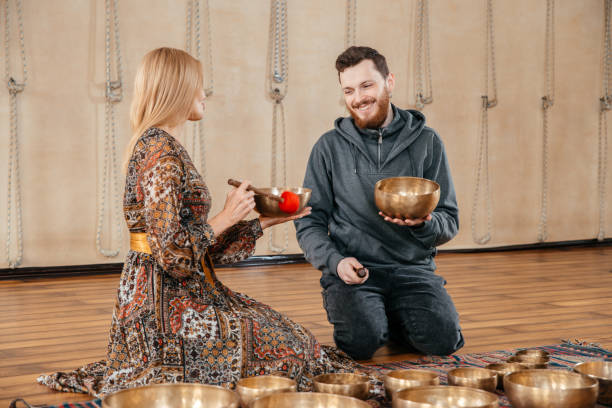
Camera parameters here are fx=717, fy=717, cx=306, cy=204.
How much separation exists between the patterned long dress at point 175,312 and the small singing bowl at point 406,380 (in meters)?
0.36

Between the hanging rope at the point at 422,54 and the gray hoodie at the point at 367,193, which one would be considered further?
the hanging rope at the point at 422,54

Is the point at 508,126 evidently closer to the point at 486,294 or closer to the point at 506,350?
the point at 486,294

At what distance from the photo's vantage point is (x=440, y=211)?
291 centimetres

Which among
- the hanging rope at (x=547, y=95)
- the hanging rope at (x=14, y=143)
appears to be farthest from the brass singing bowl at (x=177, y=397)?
the hanging rope at (x=547, y=95)

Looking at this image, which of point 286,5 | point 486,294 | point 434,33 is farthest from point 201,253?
point 434,33

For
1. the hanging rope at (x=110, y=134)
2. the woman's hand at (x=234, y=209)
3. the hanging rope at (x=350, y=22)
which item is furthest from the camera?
the hanging rope at (x=350, y=22)

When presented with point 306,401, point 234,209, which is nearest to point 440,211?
point 234,209

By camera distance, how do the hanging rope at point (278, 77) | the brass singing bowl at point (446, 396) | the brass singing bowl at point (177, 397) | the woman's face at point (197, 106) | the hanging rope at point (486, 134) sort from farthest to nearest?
the hanging rope at point (486, 134), the hanging rope at point (278, 77), the woman's face at point (197, 106), the brass singing bowl at point (446, 396), the brass singing bowl at point (177, 397)

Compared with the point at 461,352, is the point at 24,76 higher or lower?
higher

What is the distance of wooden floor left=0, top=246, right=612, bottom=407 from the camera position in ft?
9.28

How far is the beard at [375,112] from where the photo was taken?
2.91m

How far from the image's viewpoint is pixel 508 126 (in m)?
6.46

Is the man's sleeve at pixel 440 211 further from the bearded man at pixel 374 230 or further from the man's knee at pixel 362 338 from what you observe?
the man's knee at pixel 362 338

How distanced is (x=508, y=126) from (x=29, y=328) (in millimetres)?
4603
